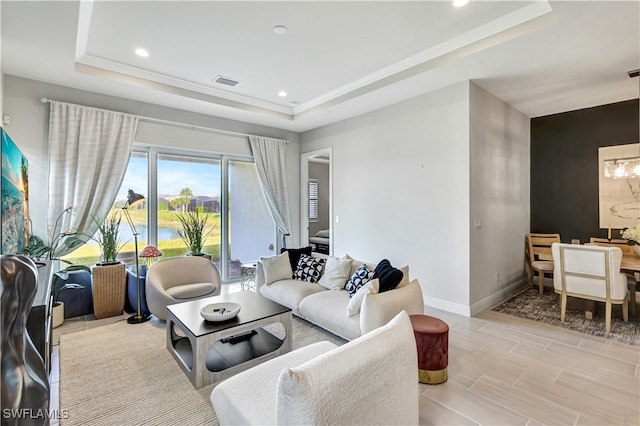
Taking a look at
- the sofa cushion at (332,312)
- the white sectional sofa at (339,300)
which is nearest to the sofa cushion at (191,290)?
the white sectional sofa at (339,300)

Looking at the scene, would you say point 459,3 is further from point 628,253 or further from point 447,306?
point 628,253

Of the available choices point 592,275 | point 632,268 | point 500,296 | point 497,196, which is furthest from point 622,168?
point 500,296

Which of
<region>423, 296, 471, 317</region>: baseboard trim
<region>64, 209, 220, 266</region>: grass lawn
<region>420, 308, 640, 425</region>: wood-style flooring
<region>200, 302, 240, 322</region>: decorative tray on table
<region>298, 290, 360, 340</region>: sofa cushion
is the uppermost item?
<region>64, 209, 220, 266</region>: grass lawn

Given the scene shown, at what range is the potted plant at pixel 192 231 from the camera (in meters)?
4.94

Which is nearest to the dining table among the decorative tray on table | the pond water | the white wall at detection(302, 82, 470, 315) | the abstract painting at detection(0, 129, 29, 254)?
the white wall at detection(302, 82, 470, 315)

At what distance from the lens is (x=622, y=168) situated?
4480 millimetres

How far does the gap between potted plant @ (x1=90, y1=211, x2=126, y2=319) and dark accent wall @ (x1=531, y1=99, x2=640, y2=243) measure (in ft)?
21.8

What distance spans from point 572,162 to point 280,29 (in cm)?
513

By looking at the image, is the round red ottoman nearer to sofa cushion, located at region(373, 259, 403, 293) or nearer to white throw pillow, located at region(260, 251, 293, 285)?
sofa cushion, located at region(373, 259, 403, 293)

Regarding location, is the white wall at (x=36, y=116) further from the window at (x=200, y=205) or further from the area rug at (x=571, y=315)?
the area rug at (x=571, y=315)

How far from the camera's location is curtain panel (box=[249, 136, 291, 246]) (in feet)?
19.0

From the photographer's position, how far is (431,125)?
4180 millimetres

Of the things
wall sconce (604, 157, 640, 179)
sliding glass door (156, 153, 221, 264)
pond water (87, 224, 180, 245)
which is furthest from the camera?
sliding glass door (156, 153, 221, 264)

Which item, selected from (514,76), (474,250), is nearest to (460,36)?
(514,76)
